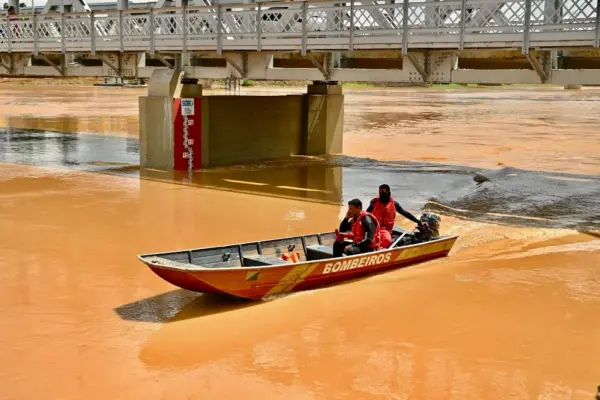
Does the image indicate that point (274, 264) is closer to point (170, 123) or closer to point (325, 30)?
point (325, 30)

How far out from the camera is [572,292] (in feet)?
40.6

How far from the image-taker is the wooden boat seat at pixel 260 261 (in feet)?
37.9

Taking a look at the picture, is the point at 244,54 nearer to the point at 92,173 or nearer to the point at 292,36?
the point at 292,36

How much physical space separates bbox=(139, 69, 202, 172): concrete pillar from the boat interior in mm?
12270

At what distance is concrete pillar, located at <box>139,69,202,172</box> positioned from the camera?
80.2 feet

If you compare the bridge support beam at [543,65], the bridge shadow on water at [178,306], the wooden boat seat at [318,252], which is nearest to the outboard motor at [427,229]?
the wooden boat seat at [318,252]

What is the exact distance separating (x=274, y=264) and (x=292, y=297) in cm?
63

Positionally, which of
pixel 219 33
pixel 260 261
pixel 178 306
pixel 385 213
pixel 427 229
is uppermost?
pixel 219 33

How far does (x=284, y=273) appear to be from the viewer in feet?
37.0

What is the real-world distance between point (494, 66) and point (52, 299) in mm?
13865

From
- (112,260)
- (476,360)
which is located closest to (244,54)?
(112,260)

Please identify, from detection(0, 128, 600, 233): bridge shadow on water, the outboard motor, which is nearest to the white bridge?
detection(0, 128, 600, 233): bridge shadow on water

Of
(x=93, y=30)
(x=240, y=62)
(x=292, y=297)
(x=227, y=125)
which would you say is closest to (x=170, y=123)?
(x=227, y=125)

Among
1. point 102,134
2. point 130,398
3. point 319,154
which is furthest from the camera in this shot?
point 102,134
